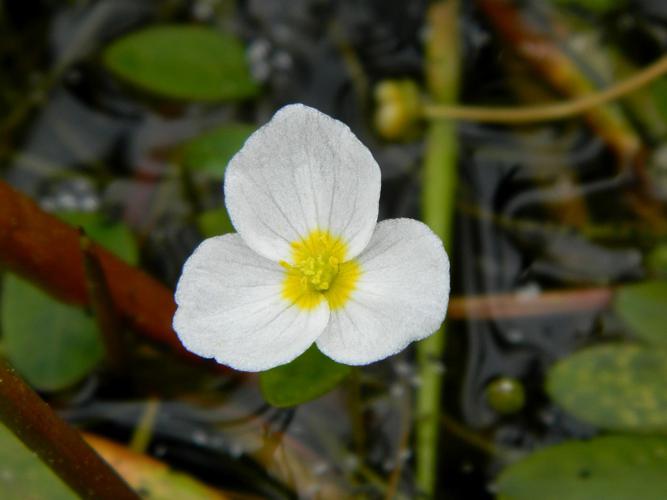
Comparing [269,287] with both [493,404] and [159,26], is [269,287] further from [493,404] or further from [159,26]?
[159,26]

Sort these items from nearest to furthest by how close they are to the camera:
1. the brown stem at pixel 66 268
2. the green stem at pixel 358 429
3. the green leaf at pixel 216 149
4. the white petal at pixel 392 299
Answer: the white petal at pixel 392 299
the brown stem at pixel 66 268
the green stem at pixel 358 429
the green leaf at pixel 216 149

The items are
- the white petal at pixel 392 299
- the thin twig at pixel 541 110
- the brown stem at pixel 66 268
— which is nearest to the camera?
the white petal at pixel 392 299

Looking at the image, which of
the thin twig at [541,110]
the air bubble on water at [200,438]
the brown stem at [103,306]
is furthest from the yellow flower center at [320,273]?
the thin twig at [541,110]

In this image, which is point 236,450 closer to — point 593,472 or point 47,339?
point 47,339

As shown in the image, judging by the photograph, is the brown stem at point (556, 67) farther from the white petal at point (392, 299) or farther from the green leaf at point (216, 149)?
the white petal at point (392, 299)

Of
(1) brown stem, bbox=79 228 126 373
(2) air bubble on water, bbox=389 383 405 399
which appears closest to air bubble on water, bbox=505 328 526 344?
(2) air bubble on water, bbox=389 383 405 399

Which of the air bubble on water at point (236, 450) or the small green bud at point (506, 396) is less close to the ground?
the air bubble on water at point (236, 450)

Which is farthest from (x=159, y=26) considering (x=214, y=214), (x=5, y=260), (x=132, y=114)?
(x=5, y=260)

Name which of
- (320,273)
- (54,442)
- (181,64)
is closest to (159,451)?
(54,442)
